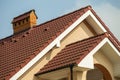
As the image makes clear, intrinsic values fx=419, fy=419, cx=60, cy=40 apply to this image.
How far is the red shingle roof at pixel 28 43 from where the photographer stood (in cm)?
1661

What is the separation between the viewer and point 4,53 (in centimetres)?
1967

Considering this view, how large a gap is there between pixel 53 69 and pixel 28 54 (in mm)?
1531

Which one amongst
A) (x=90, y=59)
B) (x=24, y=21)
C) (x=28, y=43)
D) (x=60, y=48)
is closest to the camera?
(x=90, y=59)

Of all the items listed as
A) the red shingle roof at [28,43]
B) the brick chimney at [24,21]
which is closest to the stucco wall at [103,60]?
the red shingle roof at [28,43]

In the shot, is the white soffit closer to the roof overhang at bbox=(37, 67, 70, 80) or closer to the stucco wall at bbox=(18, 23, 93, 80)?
the stucco wall at bbox=(18, 23, 93, 80)

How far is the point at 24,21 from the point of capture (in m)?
23.5

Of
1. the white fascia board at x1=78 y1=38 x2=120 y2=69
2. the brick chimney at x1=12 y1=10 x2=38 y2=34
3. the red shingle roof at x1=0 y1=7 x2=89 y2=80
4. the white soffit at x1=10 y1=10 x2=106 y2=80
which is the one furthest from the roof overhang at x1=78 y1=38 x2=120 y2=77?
the brick chimney at x1=12 y1=10 x2=38 y2=34

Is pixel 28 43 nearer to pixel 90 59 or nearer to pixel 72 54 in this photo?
pixel 72 54

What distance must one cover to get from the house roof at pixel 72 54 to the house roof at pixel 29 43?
74 centimetres

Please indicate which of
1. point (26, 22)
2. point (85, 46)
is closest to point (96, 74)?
point (85, 46)

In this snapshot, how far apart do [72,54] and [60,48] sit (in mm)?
1512

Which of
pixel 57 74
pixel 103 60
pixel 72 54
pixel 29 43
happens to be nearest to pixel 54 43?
pixel 72 54

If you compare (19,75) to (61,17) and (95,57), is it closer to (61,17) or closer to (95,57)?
(95,57)

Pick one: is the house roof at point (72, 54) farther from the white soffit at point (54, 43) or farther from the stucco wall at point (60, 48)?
the white soffit at point (54, 43)
